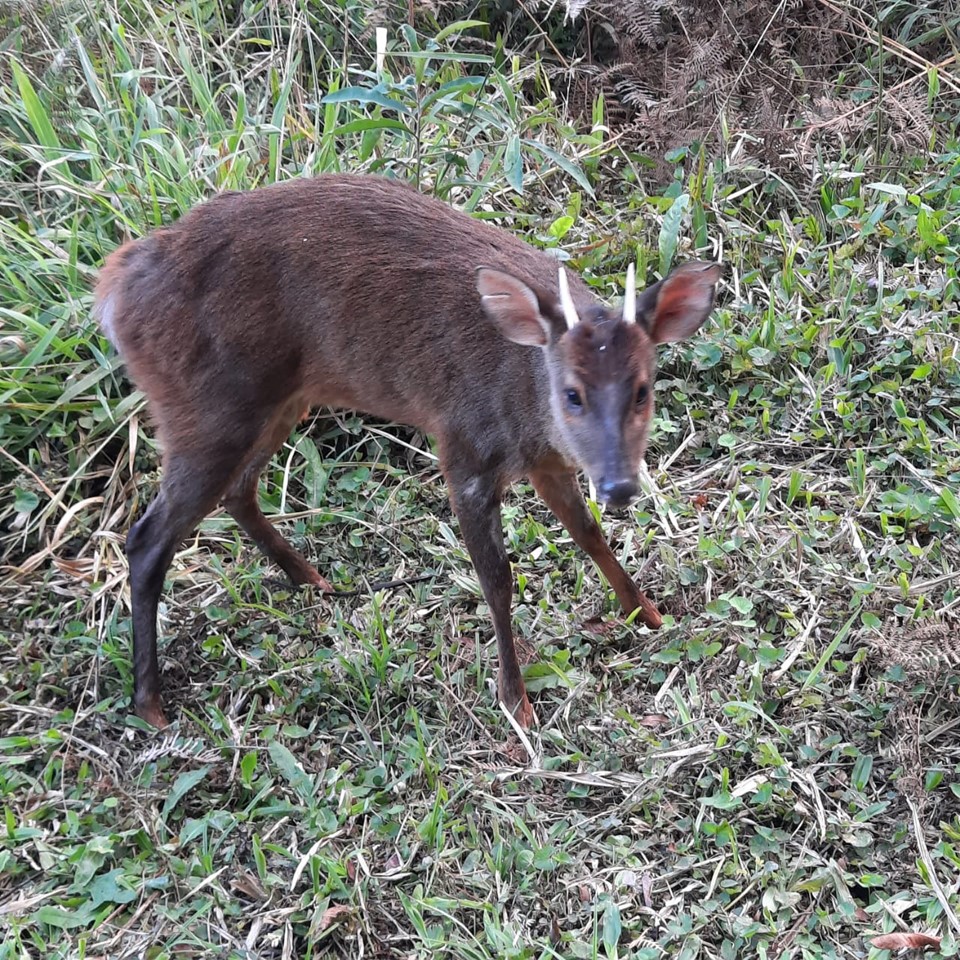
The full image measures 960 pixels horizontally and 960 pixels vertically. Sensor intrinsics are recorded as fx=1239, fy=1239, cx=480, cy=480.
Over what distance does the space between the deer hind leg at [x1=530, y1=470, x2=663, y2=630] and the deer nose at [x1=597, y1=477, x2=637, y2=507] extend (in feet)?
2.14

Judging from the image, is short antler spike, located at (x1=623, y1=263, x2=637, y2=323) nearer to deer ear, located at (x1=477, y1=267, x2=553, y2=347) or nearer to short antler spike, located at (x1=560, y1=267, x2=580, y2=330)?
short antler spike, located at (x1=560, y1=267, x2=580, y2=330)

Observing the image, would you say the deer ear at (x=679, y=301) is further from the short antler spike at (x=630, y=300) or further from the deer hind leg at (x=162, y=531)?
the deer hind leg at (x=162, y=531)

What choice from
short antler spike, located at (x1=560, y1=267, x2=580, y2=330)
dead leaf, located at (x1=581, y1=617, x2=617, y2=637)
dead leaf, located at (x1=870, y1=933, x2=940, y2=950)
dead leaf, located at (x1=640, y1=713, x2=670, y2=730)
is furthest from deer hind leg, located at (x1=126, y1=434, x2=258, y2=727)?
dead leaf, located at (x1=870, y1=933, x2=940, y2=950)

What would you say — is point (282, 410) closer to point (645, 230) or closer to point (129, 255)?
point (129, 255)

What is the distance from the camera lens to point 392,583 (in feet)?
14.7

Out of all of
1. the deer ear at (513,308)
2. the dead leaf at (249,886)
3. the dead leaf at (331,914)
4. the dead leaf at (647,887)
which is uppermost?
the deer ear at (513,308)

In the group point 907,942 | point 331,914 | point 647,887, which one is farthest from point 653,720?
point 331,914

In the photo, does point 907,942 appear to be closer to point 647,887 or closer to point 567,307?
point 647,887

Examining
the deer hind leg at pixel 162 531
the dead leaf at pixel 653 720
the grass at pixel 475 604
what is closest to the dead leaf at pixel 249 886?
the grass at pixel 475 604

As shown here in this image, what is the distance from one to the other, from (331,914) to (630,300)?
1897 mm

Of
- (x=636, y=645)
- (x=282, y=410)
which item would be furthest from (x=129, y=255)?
(x=636, y=645)

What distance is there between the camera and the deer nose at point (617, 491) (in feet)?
11.6

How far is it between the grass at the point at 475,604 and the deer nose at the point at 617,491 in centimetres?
75

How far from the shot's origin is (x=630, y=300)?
3572 millimetres
